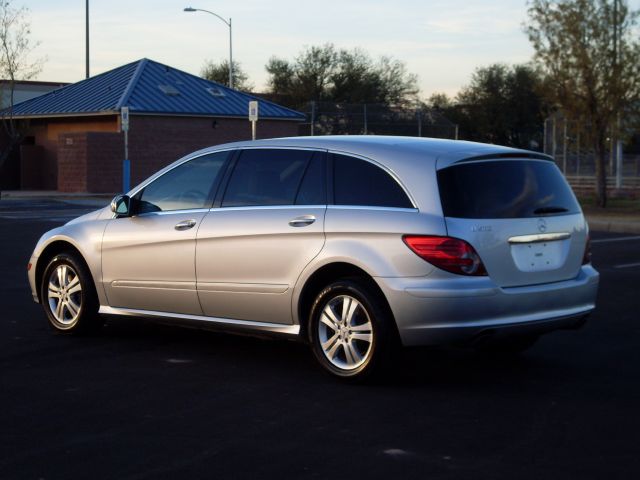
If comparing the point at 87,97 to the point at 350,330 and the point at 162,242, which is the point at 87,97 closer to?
the point at 162,242

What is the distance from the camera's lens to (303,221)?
7773mm

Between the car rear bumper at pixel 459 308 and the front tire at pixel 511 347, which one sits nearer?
the car rear bumper at pixel 459 308

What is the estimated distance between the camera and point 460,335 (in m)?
7.10

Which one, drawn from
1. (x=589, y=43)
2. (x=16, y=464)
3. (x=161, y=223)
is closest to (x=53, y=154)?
(x=589, y=43)

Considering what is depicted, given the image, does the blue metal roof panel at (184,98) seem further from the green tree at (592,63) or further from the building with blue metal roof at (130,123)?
the green tree at (592,63)

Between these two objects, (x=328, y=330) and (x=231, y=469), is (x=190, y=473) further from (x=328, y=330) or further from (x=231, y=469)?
(x=328, y=330)

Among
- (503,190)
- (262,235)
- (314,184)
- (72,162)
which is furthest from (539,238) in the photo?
(72,162)

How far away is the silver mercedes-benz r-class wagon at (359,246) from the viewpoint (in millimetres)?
7176

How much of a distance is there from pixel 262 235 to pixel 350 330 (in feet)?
3.30

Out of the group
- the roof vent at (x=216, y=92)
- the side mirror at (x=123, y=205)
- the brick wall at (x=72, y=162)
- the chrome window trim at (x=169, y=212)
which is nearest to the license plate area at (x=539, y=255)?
the chrome window trim at (x=169, y=212)

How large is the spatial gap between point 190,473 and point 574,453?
1.96 meters

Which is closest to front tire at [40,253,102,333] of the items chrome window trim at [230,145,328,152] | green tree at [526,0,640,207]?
chrome window trim at [230,145,328,152]

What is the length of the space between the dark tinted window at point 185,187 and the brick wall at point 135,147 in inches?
1266

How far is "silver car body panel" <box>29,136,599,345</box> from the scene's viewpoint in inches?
282
